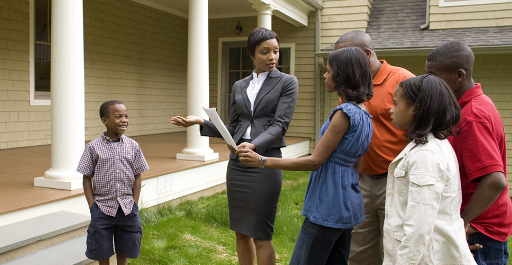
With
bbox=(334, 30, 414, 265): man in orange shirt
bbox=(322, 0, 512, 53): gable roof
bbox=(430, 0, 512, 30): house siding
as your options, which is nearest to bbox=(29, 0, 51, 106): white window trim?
bbox=(322, 0, 512, 53): gable roof

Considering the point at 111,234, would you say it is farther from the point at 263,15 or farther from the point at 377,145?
the point at 263,15

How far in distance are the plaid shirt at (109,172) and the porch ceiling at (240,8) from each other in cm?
565

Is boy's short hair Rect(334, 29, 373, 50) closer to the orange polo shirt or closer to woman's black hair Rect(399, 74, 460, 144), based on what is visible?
the orange polo shirt

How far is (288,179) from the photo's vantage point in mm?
7938

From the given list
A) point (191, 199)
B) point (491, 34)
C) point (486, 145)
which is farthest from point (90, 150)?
point (491, 34)

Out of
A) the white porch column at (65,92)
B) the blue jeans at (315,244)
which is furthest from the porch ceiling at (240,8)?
the blue jeans at (315,244)

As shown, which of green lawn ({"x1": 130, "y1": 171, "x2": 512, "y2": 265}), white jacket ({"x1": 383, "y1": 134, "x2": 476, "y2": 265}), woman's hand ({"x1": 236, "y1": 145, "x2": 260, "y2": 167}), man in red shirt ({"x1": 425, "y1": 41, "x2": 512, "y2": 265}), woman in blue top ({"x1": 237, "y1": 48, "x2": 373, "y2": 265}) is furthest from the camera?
green lawn ({"x1": 130, "y1": 171, "x2": 512, "y2": 265})

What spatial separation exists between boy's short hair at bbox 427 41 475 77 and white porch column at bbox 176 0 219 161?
446 centimetres

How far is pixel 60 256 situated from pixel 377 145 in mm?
2233

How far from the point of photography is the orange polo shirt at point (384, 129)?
2445 millimetres

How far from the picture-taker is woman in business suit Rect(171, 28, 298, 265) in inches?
105


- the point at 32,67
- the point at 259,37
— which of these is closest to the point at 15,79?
the point at 32,67

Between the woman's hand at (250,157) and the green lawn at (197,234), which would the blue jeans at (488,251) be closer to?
the woman's hand at (250,157)

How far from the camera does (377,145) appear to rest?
247cm
